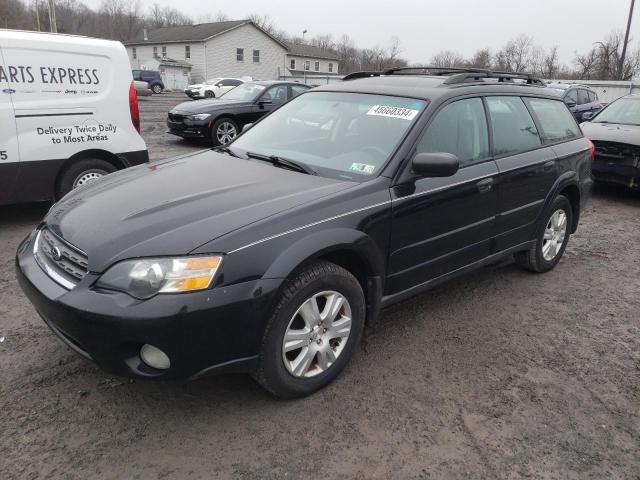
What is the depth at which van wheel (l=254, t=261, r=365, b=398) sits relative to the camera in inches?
102

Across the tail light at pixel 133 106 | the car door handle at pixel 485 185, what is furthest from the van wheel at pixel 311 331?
the tail light at pixel 133 106

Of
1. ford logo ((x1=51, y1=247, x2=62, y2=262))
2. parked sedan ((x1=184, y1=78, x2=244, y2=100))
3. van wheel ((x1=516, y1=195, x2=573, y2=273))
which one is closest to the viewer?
ford logo ((x1=51, y1=247, x2=62, y2=262))

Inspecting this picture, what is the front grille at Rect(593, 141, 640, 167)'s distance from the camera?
7.63 m

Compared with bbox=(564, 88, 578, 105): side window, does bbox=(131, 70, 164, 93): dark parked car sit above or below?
above

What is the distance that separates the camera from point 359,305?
298cm

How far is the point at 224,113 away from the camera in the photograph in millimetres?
11367

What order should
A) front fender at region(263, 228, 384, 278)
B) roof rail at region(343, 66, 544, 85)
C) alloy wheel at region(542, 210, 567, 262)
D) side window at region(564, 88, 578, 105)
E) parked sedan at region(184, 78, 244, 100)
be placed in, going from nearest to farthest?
1. front fender at region(263, 228, 384, 278)
2. roof rail at region(343, 66, 544, 85)
3. alloy wheel at region(542, 210, 567, 262)
4. side window at region(564, 88, 578, 105)
5. parked sedan at region(184, 78, 244, 100)

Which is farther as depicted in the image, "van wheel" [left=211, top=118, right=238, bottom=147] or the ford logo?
"van wheel" [left=211, top=118, right=238, bottom=147]

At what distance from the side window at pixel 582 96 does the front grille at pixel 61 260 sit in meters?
16.7

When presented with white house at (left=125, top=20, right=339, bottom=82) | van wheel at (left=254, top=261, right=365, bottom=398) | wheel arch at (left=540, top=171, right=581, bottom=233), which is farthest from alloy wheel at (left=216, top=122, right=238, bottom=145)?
white house at (left=125, top=20, right=339, bottom=82)

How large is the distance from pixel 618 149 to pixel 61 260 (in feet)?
25.9

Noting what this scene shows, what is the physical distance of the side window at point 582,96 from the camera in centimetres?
1607

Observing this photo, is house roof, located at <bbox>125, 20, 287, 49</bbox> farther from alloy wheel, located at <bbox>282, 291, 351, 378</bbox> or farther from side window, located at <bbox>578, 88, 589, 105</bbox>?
alloy wheel, located at <bbox>282, 291, 351, 378</bbox>

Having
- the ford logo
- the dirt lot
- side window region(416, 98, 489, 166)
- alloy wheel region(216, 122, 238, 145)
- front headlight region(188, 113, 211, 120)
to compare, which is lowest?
the dirt lot
